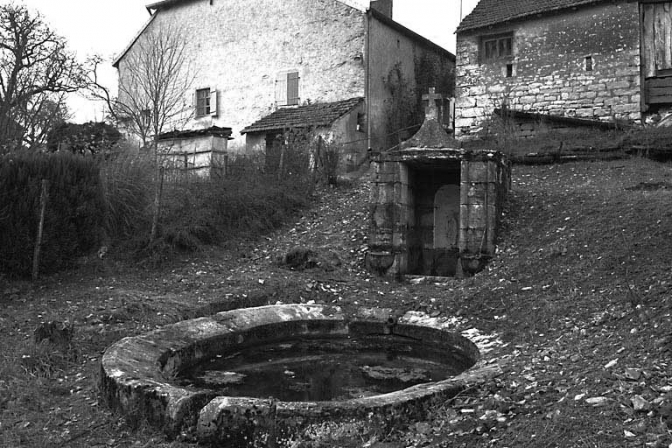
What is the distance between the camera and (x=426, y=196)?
11398 millimetres

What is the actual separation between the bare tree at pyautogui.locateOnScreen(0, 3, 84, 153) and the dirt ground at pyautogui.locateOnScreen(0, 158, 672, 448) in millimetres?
8249

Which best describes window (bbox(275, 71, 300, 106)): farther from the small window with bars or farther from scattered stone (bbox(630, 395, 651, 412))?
scattered stone (bbox(630, 395, 651, 412))

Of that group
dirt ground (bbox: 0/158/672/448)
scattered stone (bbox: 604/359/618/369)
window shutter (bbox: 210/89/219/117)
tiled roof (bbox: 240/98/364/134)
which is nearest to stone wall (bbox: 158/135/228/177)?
tiled roof (bbox: 240/98/364/134)

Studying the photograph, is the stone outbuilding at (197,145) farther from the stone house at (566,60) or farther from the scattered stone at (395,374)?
the scattered stone at (395,374)

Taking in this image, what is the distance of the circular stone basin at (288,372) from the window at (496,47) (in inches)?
514

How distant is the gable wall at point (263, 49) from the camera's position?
2006 cm

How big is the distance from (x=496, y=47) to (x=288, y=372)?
15.2 metres

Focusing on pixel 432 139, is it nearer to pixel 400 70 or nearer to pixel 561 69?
pixel 561 69

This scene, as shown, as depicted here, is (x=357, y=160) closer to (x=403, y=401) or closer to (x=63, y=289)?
(x=63, y=289)

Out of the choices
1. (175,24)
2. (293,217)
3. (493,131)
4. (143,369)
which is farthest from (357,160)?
(143,369)

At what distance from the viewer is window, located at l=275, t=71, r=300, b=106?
2116 centimetres

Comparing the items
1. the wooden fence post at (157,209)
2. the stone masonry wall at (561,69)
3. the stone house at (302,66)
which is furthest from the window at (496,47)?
the wooden fence post at (157,209)

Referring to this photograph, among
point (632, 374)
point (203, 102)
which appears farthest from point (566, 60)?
point (632, 374)

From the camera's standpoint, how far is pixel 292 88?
69.8 feet
